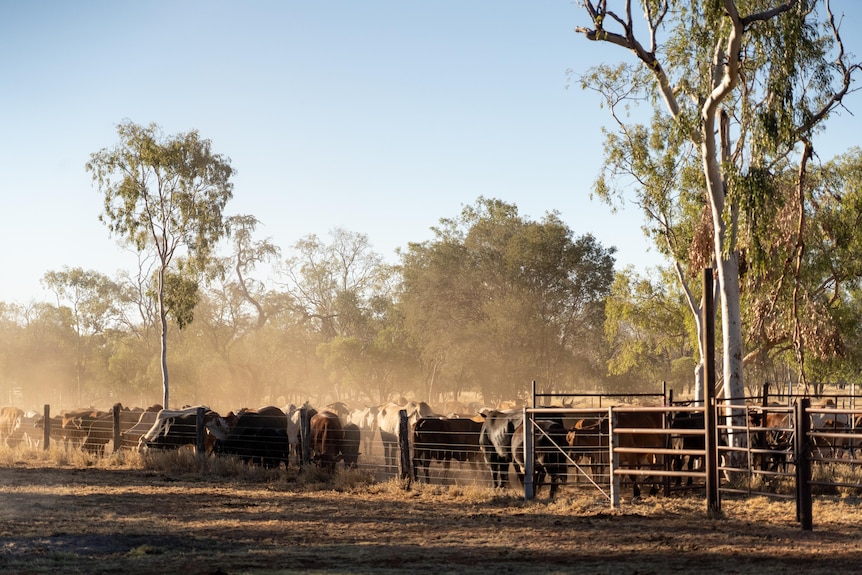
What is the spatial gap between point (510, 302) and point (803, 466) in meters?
34.1

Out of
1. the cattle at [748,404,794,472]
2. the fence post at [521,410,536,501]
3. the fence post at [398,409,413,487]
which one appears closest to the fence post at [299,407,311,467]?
the fence post at [398,409,413,487]

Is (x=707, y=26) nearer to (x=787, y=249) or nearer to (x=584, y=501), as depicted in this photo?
(x=787, y=249)

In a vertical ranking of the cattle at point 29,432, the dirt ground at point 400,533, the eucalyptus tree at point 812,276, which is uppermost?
the eucalyptus tree at point 812,276

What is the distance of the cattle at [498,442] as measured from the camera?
1602 centimetres

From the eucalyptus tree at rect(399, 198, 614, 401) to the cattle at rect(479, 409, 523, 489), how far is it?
2856 centimetres

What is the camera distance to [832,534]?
36.0 ft

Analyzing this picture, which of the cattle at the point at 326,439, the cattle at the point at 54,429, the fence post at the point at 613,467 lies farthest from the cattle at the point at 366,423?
the cattle at the point at 54,429

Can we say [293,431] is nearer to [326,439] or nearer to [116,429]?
[326,439]

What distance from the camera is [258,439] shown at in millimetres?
19922

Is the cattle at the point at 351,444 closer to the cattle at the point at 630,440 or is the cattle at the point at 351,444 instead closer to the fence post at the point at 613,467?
the cattle at the point at 630,440

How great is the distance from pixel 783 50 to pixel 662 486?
8.15m

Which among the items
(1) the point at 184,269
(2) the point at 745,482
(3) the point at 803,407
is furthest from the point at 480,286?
(3) the point at 803,407

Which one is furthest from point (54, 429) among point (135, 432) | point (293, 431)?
point (293, 431)

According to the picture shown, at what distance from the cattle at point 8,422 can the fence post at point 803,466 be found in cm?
2343
